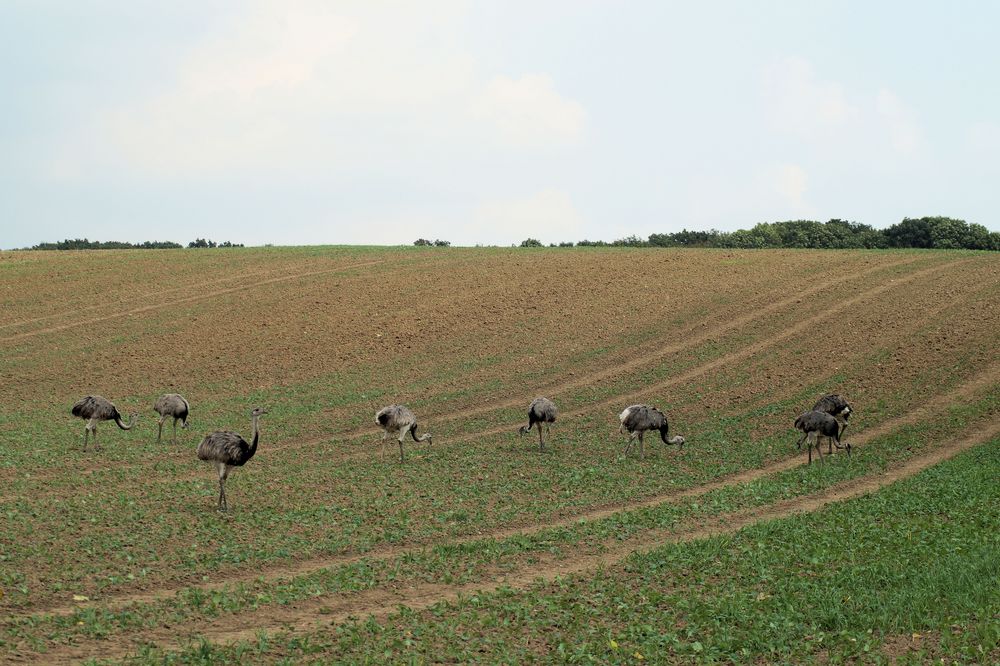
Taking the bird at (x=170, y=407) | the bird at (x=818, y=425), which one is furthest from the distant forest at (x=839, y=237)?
the bird at (x=170, y=407)

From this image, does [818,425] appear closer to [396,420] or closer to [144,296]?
[396,420]

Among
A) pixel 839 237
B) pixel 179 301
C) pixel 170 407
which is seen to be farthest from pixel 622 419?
pixel 839 237

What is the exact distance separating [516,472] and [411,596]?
1153cm

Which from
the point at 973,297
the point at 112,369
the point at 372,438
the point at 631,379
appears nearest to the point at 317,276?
the point at 112,369

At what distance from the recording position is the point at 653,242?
92938 mm

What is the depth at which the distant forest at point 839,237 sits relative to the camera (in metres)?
77.5

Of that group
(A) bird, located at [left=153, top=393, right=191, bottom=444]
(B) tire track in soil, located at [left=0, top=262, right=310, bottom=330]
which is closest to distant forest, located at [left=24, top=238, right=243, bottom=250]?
(B) tire track in soil, located at [left=0, top=262, right=310, bottom=330]

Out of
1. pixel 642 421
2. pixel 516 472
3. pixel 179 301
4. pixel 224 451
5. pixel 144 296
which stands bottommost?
pixel 516 472

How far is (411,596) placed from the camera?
695 inches

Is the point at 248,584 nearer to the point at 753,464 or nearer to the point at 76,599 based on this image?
the point at 76,599

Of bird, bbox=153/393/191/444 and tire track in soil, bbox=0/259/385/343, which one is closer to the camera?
bird, bbox=153/393/191/444

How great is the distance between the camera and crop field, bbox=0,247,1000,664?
1570 cm

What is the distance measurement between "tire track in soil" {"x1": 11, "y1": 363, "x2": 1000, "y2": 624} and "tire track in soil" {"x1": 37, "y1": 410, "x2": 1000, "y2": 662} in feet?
6.09

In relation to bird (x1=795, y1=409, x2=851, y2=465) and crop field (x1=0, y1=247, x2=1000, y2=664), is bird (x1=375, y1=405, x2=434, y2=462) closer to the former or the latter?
crop field (x1=0, y1=247, x2=1000, y2=664)
